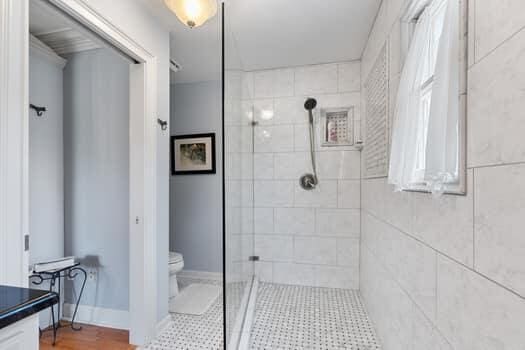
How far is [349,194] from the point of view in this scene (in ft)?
8.45

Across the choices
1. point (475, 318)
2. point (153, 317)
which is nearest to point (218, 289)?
point (153, 317)

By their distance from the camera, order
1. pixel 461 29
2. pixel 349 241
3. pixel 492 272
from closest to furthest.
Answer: pixel 492 272 < pixel 461 29 < pixel 349 241

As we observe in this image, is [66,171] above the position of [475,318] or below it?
above

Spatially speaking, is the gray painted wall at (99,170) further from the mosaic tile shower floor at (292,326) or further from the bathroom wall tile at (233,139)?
the bathroom wall tile at (233,139)

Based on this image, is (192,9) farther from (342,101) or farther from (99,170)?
(342,101)

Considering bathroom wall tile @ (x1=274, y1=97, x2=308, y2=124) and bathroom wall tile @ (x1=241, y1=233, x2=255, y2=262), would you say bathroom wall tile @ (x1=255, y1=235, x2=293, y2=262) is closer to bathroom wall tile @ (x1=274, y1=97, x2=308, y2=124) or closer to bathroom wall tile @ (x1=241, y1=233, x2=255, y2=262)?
bathroom wall tile @ (x1=241, y1=233, x2=255, y2=262)

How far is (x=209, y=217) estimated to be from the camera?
117 inches

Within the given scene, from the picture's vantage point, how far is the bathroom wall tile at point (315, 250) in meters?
2.62

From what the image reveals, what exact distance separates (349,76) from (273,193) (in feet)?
4.81

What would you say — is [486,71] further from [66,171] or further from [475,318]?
[66,171]

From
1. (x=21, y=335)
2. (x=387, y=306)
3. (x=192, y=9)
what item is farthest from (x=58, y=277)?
(x=387, y=306)

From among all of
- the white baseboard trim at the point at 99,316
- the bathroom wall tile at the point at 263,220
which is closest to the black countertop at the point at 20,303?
the white baseboard trim at the point at 99,316

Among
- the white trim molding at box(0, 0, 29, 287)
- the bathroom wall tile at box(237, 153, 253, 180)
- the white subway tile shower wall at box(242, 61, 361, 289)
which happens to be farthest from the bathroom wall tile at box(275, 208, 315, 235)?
the white trim molding at box(0, 0, 29, 287)

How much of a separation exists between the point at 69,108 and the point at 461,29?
2.60 metres
